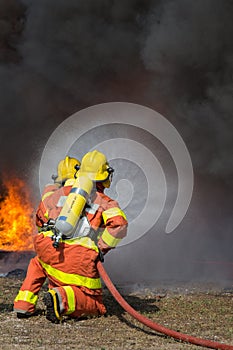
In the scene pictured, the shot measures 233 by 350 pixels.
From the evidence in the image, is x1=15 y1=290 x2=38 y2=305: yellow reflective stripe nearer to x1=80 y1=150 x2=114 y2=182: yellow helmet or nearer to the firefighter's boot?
the firefighter's boot

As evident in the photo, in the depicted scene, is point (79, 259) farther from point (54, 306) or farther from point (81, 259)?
point (54, 306)

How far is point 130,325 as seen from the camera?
20.7ft

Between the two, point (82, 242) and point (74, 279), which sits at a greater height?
point (82, 242)

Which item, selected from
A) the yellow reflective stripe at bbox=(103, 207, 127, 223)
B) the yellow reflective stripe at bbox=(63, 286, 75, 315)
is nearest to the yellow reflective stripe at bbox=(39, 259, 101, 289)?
the yellow reflective stripe at bbox=(63, 286, 75, 315)

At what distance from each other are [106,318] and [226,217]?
33.5ft

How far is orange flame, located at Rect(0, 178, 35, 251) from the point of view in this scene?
1480 cm

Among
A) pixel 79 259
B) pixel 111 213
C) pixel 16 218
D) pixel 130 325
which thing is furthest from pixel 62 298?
pixel 16 218

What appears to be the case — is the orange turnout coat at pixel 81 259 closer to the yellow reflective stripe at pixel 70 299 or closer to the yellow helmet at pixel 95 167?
the yellow reflective stripe at pixel 70 299

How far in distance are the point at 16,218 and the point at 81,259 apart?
29.6 feet

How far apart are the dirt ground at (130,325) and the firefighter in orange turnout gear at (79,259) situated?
0.61ft

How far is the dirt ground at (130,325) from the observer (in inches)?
208

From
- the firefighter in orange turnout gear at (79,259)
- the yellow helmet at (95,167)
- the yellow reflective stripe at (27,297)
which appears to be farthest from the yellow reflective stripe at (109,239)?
the yellow reflective stripe at (27,297)

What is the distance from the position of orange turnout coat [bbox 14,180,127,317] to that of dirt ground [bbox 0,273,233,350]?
21 centimetres

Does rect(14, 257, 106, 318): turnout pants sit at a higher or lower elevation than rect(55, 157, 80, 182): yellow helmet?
lower
